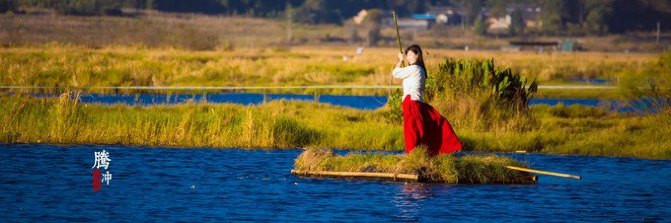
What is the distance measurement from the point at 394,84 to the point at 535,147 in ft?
66.0

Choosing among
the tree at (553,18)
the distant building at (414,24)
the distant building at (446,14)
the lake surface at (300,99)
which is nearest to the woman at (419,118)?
the lake surface at (300,99)

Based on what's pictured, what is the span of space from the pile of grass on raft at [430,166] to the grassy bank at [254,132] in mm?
5030

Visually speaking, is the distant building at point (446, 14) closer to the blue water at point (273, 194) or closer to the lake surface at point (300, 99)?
the lake surface at point (300, 99)

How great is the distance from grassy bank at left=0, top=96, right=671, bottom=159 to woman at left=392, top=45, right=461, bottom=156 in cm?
548

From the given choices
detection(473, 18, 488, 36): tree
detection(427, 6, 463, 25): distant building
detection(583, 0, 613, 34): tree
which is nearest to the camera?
detection(583, 0, 613, 34): tree

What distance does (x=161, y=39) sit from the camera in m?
95.7

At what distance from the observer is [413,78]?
2312 centimetres

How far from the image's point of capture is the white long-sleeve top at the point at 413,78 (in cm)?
2306

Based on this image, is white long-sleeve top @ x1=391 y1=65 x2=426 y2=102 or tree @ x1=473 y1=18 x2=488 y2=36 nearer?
white long-sleeve top @ x1=391 y1=65 x2=426 y2=102

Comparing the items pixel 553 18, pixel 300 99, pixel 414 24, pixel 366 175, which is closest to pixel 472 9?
pixel 414 24

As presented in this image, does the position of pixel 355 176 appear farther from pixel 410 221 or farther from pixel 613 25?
pixel 613 25

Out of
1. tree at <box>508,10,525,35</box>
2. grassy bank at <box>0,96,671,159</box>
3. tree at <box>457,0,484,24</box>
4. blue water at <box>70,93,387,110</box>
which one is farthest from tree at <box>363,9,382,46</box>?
grassy bank at <box>0,96,671,159</box>

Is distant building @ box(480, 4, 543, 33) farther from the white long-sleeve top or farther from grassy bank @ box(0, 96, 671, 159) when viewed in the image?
the white long-sleeve top

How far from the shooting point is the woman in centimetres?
2314
